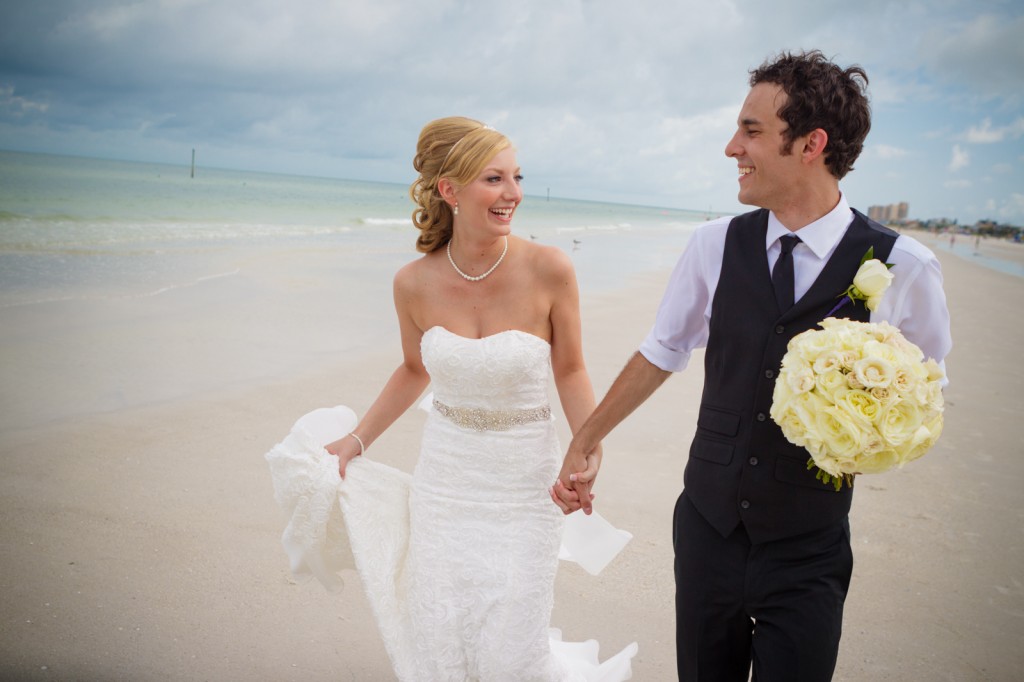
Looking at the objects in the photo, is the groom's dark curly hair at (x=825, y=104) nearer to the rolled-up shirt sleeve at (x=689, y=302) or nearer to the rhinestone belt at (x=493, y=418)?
the rolled-up shirt sleeve at (x=689, y=302)

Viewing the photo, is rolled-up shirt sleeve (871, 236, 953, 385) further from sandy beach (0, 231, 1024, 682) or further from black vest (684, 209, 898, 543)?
sandy beach (0, 231, 1024, 682)

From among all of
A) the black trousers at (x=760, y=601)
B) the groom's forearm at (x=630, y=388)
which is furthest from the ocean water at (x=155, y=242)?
the black trousers at (x=760, y=601)

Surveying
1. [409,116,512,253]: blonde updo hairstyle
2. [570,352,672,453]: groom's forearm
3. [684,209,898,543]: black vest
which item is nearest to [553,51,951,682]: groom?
[684,209,898,543]: black vest

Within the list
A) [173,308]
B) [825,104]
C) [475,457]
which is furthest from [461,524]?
[173,308]

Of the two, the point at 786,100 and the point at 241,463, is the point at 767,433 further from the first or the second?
the point at 241,463

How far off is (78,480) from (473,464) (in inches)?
144

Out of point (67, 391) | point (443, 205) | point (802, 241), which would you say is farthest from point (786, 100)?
point (67, 391)

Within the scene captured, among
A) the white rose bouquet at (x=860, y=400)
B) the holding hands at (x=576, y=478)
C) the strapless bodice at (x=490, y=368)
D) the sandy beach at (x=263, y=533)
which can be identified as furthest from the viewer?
the sandy beach at (x=263, y=533)

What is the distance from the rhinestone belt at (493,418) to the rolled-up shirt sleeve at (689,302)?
82 cm

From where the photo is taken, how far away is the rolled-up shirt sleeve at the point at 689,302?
250 cm

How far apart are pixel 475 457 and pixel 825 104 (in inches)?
74.8

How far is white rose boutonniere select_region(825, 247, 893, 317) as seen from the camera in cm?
207

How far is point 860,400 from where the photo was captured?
1937mm

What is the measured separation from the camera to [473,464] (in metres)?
3.25
